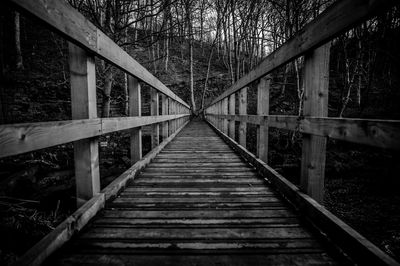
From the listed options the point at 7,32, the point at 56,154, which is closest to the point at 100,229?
the point at 56,154

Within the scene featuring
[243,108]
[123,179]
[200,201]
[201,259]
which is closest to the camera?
[201,259]

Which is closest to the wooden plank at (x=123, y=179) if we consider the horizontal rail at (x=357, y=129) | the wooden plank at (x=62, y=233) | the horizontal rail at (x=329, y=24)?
the wooden plank at (x=62, y=233)

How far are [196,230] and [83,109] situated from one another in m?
1.07

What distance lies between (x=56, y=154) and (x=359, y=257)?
7168mm

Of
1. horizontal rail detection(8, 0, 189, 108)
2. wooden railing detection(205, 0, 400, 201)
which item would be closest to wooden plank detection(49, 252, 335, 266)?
wooden railing detection(205, 0, 400, 201)

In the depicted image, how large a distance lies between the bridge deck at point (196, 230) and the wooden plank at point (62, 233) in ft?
0.15

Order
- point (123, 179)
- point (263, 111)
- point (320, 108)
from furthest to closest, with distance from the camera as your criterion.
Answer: point (263, 111) → point (123, 179) → point (320, 108)

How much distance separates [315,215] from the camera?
140 centimetres

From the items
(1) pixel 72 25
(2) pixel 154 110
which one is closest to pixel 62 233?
(1) pixel 72 25

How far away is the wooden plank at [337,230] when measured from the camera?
0.96 m

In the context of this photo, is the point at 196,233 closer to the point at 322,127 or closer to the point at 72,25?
the point at 322,127

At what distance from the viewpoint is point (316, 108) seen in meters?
1.52

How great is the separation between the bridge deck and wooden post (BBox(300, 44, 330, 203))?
0.89 ft

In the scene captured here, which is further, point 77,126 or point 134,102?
point 134,102
